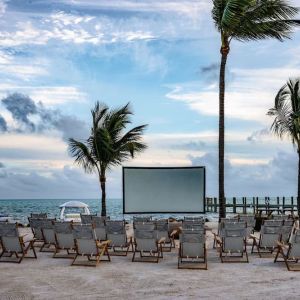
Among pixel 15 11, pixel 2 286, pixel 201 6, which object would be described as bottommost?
pixel 2 286

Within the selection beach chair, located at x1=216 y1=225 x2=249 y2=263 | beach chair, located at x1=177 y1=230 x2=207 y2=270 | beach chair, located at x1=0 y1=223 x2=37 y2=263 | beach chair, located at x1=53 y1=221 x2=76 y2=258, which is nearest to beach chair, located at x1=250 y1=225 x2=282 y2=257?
beach chair, located at x1=216 y1=225 x2=249 y2=263

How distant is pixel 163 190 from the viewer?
22281 millimetres

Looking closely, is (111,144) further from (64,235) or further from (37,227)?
(64,235)

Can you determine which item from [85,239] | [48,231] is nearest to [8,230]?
[48,231]

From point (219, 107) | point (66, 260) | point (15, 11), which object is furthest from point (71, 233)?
point (219, 107)

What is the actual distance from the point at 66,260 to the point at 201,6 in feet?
41.6

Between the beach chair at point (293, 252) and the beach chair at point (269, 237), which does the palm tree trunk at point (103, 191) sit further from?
the beach chair at point (293, 252)

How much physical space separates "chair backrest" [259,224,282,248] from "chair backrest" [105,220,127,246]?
304 centimetres

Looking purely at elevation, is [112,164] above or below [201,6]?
below

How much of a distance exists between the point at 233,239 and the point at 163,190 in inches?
424

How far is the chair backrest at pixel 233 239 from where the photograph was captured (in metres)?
11.5

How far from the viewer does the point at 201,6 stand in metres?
21.2

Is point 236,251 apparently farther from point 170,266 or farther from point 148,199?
point 148,199

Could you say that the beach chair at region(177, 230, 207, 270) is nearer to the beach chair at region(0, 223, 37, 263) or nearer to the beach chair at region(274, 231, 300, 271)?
the beach chair at region(274, 231, 300, 271)
